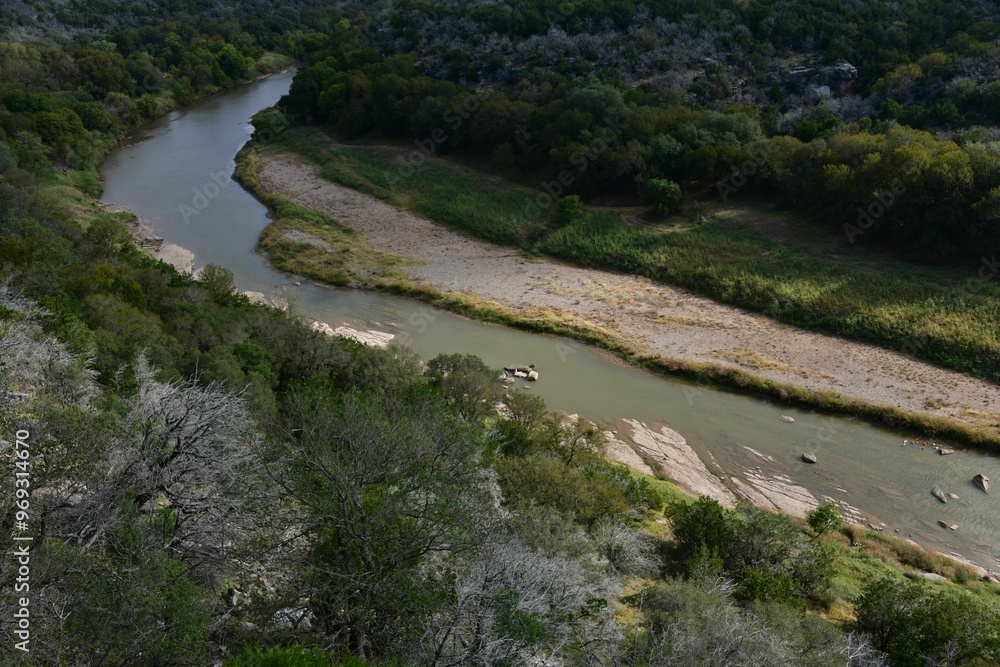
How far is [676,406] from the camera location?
85.1 feet

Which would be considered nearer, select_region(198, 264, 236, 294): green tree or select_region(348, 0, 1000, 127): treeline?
select_region(198, 264, 236, 294): green tree

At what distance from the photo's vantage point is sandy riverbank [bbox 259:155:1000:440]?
2603 cm

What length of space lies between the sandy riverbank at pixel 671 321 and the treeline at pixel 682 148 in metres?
7.89

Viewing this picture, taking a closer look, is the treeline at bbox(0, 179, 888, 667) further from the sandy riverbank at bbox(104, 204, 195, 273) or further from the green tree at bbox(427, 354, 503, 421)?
the sandy riverbank at bbox(104, 204, 195, 273)

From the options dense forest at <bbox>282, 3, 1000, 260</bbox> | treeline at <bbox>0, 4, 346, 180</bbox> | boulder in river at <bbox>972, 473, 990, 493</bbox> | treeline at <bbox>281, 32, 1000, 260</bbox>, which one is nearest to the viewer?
boulder in river at <bbox>972, 473, 990, 493</bbox>

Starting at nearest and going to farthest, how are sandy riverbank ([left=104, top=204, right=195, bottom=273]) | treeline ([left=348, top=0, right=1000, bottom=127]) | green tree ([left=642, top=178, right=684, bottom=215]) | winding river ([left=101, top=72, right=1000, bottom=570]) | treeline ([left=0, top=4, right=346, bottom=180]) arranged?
winding river ([left=101, top=72, right=1000, bottom=570]), sandy riverbank ([left=104, top=204, right=195, bottom=273]), green tree ([left=642, top=178, right=684, bottom=215]), treeline ([left=348, top=0, right=1000, bottom=127]), treeline ([left=0, top=4, right=346, bottom=180])

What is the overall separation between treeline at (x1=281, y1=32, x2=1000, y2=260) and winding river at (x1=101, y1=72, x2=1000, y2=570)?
42.4 ft

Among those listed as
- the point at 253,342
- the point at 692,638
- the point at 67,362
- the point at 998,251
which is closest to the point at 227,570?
the point at 67,362

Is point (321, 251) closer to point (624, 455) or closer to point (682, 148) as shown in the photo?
point (682, 148)

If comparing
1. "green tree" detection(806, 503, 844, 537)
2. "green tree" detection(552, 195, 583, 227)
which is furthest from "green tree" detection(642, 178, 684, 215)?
"green tree" detection(806, 503, 844, 537)

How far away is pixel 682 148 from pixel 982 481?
23.7 m

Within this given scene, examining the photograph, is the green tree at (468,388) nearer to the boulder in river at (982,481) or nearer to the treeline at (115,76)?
the boulder in river at (982,481)

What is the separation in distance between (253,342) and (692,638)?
14881 mm

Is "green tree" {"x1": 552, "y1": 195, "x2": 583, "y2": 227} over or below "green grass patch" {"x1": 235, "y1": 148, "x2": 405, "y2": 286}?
over
